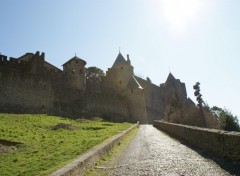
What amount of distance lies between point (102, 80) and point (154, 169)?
45214mm

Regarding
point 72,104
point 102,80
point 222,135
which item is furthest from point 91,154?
point 102,80

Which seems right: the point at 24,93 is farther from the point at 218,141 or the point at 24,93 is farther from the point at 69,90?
the point at 218,141

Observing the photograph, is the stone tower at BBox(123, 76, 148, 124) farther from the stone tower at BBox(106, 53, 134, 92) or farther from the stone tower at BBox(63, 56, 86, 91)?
the stone tower at BBox(63, 56, 86, 91)

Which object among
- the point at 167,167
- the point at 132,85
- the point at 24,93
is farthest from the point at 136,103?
the point at 167,167

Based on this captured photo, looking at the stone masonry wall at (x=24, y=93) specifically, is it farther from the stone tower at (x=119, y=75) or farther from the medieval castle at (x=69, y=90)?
the stone tower at (x=119, y=75)

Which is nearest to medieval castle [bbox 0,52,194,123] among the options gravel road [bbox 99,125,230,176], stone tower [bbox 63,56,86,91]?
stone tower [bbox 63,56,86,91]

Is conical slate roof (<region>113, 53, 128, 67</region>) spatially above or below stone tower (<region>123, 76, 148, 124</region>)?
above

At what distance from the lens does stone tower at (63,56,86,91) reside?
44.0 meters

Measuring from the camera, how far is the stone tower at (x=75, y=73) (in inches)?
1734

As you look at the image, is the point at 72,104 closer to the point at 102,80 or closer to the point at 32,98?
the point at 32,98

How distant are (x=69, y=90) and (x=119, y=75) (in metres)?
19.3

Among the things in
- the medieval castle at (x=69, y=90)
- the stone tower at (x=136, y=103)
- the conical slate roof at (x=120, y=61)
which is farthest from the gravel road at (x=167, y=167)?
the conical slate roof at (x=120, y=61)

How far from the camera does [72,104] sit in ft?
124

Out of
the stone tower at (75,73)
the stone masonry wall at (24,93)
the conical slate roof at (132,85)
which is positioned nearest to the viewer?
the stone masonry wall at (24,93)
